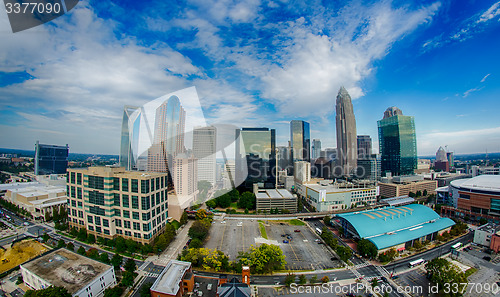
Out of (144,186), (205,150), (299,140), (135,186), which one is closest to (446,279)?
(144,186)

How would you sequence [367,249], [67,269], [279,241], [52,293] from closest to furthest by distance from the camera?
[52,293], [67,269], [367,249], [279,241]

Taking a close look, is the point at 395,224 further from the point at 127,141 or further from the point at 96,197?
the point at 127,141

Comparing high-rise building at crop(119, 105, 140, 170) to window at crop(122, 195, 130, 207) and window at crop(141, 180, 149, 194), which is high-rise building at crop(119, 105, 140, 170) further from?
window at crop(141, 180, 149, 194)

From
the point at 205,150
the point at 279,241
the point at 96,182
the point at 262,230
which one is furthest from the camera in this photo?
the point at 205,150

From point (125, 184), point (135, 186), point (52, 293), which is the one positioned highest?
point (125, 184)

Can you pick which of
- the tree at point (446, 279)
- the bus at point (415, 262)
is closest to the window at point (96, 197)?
the tree at point (446, 279)

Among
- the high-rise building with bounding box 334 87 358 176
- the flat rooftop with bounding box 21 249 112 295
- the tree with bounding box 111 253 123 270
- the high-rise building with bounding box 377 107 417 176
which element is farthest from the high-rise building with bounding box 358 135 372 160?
the flat rooftop with bounding box 21 249 112 295
